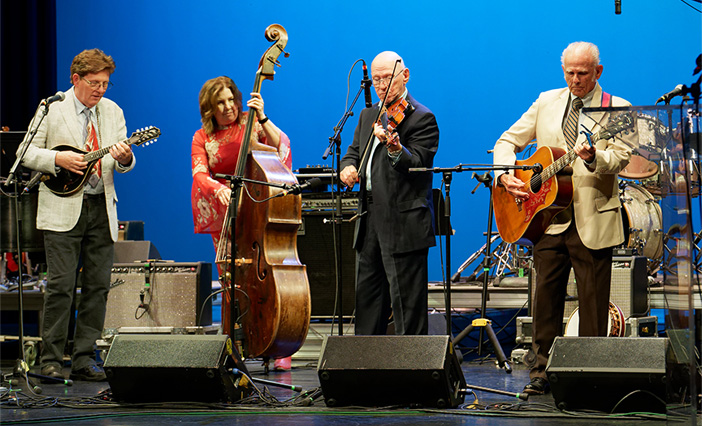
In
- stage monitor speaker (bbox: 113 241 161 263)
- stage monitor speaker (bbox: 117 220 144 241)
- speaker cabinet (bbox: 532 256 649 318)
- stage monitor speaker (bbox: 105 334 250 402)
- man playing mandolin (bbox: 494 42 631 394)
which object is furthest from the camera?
stage monitor speaker (bbox: 117 220 144 241)

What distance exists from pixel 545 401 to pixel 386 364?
2.74 ft

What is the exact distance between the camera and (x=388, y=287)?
4242mm

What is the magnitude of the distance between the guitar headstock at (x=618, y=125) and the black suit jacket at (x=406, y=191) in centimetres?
85

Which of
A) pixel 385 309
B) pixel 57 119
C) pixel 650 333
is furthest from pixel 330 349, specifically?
pixel 650 333

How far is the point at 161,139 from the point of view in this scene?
874cm

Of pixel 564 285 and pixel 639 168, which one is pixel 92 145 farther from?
pixel 639 168

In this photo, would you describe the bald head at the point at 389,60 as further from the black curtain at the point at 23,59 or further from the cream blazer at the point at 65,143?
the black curtain at the point at 23,59

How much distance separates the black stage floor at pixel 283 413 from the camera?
3.21m

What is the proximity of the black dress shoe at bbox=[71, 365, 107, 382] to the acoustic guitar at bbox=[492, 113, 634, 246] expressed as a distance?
2.32 m

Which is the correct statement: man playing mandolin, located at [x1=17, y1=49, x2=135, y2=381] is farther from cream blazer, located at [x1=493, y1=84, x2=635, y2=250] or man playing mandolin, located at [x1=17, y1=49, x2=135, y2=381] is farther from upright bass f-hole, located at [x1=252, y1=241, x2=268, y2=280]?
cream blazer, located at [x1=493, y1=84, x2=635, y2=250]

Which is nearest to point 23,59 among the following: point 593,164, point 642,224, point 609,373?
point 642,224

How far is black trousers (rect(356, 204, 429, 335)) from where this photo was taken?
13.4 ft

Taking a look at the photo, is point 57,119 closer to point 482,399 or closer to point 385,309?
point 385,309

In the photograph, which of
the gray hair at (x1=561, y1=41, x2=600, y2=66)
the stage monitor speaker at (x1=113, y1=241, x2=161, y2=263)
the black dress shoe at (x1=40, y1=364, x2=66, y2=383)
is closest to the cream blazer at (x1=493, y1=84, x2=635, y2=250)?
the gray hair at (x1=561, y1=41, x2=600, y2=66)
